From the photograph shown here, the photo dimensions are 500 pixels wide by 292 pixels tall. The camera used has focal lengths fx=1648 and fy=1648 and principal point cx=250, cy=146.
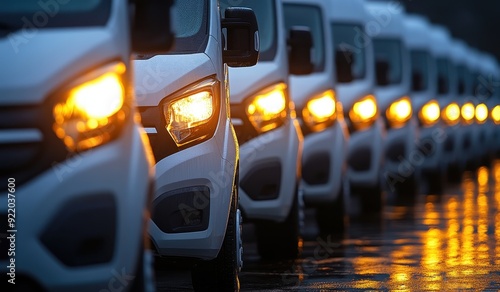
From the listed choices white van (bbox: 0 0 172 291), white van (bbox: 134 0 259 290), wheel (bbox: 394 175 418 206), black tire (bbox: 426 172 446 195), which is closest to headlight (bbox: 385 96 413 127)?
wheel (bbox: 394 175 418 206)

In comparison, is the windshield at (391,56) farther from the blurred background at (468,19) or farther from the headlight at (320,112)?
the blurred background at (468,19)

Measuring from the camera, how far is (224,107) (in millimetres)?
8812

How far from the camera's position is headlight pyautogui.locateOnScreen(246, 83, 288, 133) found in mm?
11156

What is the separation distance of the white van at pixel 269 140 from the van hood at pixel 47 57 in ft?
16.0

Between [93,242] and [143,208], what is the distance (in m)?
0.27

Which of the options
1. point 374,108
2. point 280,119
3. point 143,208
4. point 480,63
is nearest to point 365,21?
point 374,108

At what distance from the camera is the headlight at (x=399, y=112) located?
Result: 68.1 ft

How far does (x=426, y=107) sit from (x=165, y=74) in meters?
16.9

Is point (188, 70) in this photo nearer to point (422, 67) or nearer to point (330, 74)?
point (330, 74)

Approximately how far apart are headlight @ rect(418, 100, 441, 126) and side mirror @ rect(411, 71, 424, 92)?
0.99 feet

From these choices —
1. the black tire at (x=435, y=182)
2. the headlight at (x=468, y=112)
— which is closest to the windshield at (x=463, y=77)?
the headlight at (x=468, y=112)

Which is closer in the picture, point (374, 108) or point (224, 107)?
point (224, 107)

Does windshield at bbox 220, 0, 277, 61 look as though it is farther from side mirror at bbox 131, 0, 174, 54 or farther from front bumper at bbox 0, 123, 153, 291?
front bumper at bbox 0, 123, 153, 291

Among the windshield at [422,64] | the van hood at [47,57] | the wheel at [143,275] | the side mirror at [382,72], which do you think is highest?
the windshield at [422,64]
